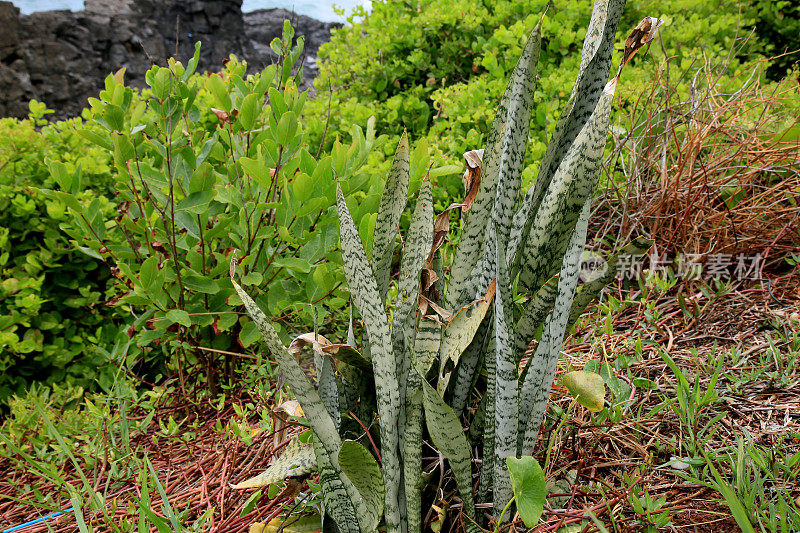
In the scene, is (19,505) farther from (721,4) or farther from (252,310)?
(721,4)

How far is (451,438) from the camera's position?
95 cm

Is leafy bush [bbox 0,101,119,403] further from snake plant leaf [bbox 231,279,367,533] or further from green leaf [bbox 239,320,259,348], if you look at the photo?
snake plant leaf [bbox 231,279,367,533]

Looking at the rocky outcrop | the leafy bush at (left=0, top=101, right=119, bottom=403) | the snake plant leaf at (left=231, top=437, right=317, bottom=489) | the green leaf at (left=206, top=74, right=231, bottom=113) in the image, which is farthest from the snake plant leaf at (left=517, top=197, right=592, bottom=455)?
the rocky outcrop

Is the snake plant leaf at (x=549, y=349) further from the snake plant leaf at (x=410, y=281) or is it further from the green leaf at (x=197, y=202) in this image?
the green leaf at (x=197, y=202)

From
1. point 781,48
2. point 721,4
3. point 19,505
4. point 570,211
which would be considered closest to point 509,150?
point 570,211

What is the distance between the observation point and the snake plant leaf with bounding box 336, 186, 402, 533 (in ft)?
3.13

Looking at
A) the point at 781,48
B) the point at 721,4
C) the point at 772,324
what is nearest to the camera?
the point at 772,324

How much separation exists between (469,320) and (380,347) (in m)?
0.17

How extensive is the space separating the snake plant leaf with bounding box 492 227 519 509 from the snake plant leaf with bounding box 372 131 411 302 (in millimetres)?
205

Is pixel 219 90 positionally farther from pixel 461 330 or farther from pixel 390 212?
pixel 461 330

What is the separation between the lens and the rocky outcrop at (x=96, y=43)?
7875 mm

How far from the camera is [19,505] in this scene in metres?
1.67

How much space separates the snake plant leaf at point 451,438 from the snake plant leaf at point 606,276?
0.32 meters

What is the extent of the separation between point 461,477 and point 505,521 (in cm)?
15
